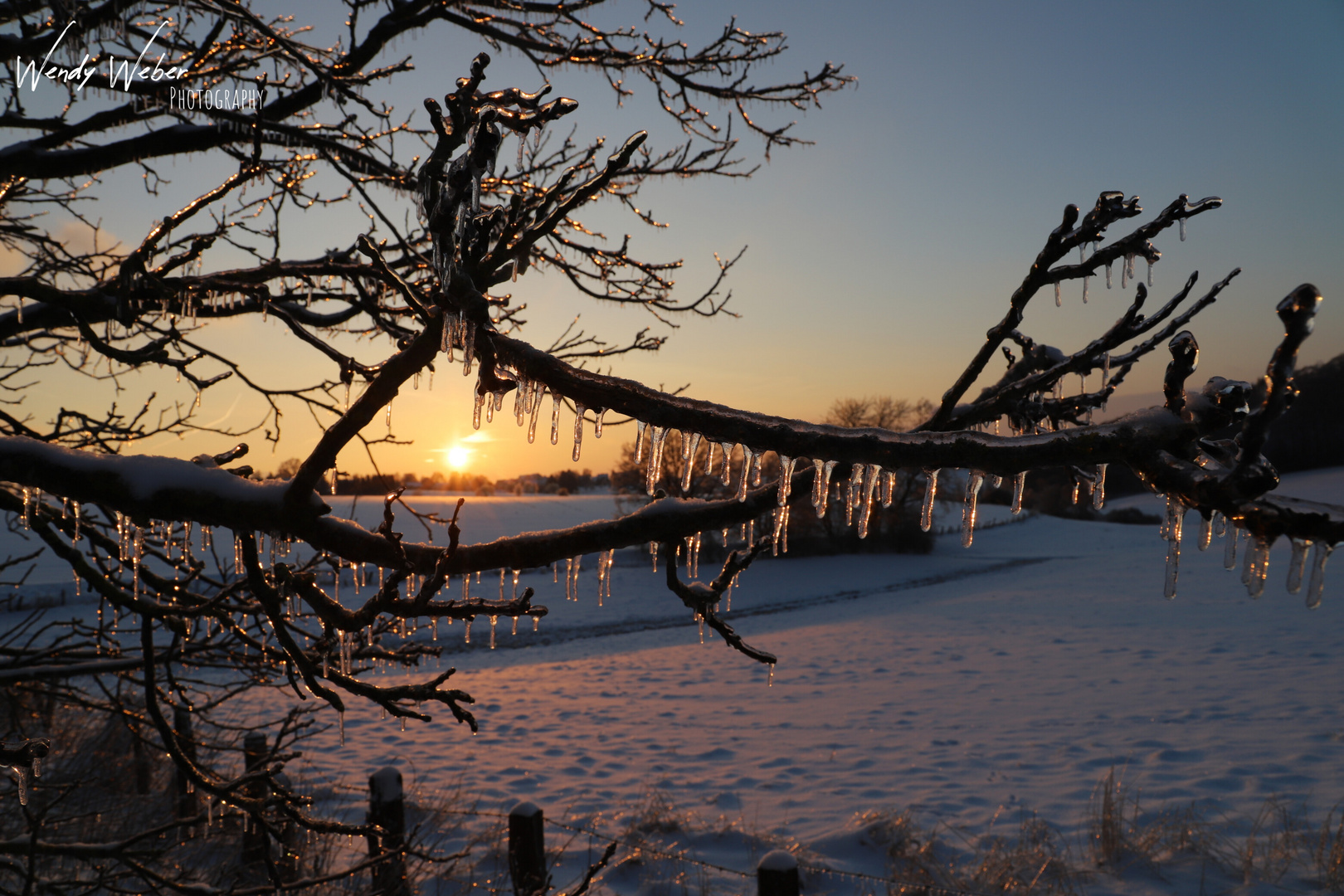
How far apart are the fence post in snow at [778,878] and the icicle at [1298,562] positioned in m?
2.69

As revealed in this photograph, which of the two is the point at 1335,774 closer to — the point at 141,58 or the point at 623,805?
the point at 623,805

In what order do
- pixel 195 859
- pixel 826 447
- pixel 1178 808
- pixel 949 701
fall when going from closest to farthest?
pixel 826 447, pixel 195 859, pixel 1178 808, pixel 949 701

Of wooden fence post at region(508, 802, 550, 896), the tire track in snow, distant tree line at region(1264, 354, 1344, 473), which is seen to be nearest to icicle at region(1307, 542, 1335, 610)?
wooden fence post at region(508, 802, 550, 896)

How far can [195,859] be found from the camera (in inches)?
202

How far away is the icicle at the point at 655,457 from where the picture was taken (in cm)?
130

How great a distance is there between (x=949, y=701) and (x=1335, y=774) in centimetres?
411

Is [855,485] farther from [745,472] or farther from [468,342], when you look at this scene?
[468,342]

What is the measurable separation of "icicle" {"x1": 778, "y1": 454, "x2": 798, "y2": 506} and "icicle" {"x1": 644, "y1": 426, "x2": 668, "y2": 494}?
0.25m

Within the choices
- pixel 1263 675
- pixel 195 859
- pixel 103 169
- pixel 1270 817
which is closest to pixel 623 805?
pixel 195 859

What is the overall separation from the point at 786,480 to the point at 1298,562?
79cm

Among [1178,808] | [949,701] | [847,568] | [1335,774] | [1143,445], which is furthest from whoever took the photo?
[847,568]

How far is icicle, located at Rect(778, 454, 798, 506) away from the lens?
141cm

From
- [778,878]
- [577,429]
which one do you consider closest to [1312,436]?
[778,878]

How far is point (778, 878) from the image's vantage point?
3066 millimetres
